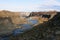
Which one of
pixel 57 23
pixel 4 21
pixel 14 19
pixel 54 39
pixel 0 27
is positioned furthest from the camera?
pixel 14 19

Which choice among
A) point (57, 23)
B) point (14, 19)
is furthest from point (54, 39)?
point (14, 19)

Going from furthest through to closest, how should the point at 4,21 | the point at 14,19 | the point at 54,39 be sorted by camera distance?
the point at 14,19 < the point at 4,21 < the point at 54,39

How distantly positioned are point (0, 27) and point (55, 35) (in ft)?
94.4

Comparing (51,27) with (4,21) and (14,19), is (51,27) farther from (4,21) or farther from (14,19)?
(14,19)

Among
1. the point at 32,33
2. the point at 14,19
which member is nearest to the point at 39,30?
the point at 32,33

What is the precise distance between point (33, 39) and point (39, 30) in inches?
25.9

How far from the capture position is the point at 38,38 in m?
10.3

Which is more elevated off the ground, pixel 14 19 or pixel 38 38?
pixel 38 38

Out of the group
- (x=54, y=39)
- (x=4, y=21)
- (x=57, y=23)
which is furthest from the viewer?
(x=4, y=21)

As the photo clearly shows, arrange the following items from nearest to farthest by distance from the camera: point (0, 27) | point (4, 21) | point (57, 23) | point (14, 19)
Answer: point (57, 23) < point (0, 27) < point (4, 21) < point (14, 19)

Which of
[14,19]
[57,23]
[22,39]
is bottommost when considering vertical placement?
[14,19]

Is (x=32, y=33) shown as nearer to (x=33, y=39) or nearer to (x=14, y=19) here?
(x=33, y=39)

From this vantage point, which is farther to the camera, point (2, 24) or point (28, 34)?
point (2, 24)

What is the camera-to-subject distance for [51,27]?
10.5m
